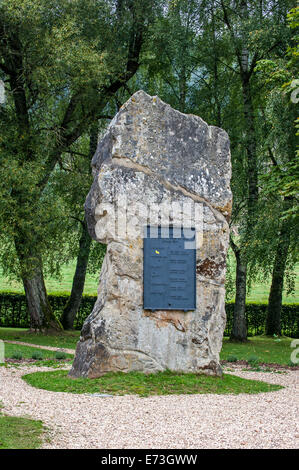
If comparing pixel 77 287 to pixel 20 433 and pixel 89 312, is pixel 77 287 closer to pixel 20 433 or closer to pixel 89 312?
pixel 89 312

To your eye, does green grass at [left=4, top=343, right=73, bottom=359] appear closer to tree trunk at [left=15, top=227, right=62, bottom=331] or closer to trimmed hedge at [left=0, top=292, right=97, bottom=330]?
tree trunk at [left=15, top=227, right=62, bottom=331]

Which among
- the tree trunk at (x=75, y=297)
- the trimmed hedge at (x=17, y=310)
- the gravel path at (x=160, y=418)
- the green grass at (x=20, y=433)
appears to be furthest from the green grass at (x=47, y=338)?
the green grass at (x=20, y=433)

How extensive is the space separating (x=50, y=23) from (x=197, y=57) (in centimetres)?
660

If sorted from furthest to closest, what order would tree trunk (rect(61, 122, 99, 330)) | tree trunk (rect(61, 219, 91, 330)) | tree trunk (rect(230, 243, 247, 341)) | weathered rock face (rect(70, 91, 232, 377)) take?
tree trunk (rect(61, 219, 91, 330)) < tree trunk (rect(61, 122, 99, 330)) < tree trunk (rect(230, 243, 247, 341)) < weathered rock face (rect(70, 91, 232, 377))

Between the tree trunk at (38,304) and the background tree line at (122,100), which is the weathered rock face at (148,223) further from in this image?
the tree trunk at (38,304)

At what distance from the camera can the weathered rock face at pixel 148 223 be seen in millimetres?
10523

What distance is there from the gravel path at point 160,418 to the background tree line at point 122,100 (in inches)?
283

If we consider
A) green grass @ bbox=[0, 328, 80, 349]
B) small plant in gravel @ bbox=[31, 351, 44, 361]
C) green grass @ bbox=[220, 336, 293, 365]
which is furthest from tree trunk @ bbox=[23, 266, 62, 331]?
small plant in gravel @ bbox=[31, 351, 44, 361]

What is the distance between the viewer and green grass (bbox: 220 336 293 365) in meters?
16.8

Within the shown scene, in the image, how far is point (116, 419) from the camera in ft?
25.4

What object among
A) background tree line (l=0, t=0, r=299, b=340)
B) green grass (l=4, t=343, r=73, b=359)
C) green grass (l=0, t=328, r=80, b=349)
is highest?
background tree line (l=0, t=0, r=299, b=340)

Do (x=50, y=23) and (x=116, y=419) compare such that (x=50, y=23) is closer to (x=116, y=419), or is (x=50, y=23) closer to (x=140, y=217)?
(x=140, y=217)

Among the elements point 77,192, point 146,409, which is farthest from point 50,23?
point 146,409

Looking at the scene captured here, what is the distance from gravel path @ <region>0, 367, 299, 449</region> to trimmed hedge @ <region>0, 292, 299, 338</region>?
1537 cm
